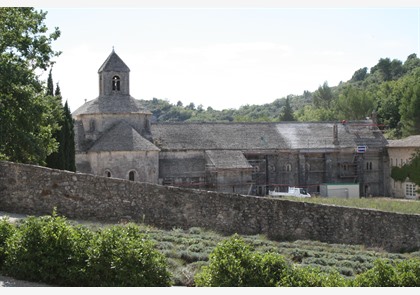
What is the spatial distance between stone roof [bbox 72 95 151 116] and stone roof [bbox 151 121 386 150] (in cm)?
329

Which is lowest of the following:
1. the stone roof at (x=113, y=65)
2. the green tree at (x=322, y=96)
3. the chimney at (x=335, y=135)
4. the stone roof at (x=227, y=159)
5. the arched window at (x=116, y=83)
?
the stone roof at (x=227, y=159)

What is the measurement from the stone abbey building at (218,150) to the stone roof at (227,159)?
3.5 inches

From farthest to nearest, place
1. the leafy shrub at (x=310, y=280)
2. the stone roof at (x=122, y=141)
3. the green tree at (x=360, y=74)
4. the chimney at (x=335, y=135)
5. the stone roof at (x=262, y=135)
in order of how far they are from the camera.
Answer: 1. the green tree at (x=360, y=74)
2. the chimney at (x=335, y=135)
3. the stone roof at (x=262, y=135)
4. the stone roof at (x=122, y=141)
5. the leafy shrub at (x=310, y=280)

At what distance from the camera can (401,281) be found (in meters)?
10.4

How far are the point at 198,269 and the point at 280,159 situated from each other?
157 ft

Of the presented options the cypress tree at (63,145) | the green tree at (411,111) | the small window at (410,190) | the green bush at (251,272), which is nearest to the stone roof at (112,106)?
the cypress tree at (63,145)

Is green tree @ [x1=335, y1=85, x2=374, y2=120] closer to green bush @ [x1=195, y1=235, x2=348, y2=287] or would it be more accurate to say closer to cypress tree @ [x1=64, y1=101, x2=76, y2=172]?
cypress tree @ [x1=64, y1=101, x2=76, y2=172]

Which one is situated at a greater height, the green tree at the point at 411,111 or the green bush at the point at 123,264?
the green tree at the point at 411,111

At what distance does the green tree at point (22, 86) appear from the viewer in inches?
1021

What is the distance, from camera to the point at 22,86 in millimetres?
26375

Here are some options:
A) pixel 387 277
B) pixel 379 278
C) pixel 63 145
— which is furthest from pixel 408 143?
pixel 379 278

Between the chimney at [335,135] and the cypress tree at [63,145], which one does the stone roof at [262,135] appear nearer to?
the chimney at [335,135]

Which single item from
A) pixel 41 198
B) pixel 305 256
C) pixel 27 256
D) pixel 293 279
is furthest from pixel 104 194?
pixel 293 279

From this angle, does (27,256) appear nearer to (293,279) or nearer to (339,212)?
(293,279)
